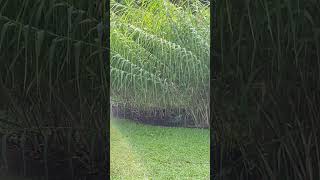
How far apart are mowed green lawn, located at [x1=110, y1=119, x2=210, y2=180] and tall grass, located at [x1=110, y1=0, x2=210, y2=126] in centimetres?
13

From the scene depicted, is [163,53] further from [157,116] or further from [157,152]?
[157,152]

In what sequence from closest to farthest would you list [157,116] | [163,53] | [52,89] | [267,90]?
[267,90] → [52,89] → [157,116] → [163,53]

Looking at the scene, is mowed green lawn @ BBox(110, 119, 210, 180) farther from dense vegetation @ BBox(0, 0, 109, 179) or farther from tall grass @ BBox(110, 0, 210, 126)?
dense vegetation @ BBox(0, 0, 109, 179)

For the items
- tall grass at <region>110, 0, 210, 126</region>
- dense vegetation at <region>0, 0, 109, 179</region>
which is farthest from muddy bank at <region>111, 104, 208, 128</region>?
dense vegetation at <region>0, 0, 109, 179</region>

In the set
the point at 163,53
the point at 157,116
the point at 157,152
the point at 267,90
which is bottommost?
the point at 157,152

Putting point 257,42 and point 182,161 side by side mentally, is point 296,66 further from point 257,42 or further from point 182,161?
point 182,161

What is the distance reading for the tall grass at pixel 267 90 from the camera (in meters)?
1.87

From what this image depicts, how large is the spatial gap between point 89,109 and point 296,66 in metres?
0.95

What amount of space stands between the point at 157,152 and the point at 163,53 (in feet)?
1.90

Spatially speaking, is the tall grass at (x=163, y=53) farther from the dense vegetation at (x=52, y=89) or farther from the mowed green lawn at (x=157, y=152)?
the dense vegetation at (x=52, y=89)

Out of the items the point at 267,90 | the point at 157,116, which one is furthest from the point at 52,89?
the point at 267,90

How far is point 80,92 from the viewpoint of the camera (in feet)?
6.56

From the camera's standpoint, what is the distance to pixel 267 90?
6.21 feet

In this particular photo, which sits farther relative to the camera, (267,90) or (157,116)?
(157,116)
